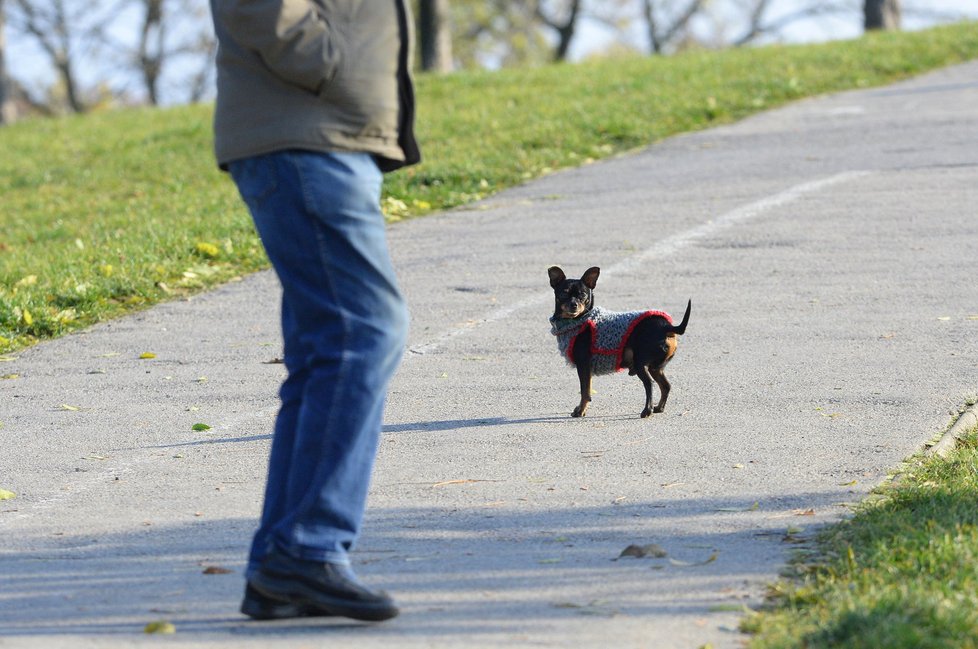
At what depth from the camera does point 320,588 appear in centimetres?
390

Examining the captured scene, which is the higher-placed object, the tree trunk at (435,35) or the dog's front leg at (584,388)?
the tree trunk at (435,35)

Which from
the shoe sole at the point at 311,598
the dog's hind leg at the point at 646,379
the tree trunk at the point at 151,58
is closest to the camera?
the shoe sole at the point at 311,598

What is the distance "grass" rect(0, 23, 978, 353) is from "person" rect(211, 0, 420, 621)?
586 centimetres

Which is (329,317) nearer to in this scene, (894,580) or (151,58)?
(894,580)

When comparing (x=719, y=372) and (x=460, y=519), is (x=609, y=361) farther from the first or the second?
(x=460, y=519)

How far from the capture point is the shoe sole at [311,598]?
391 cm

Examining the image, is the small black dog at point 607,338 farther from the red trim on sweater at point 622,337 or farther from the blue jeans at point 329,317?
the blue jeans at point 329,317

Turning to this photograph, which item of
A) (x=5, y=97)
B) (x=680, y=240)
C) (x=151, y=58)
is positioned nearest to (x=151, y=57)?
(x=151, y=58)

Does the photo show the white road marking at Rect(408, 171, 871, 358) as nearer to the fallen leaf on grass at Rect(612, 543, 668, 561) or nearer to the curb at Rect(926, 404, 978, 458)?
the curb at Rect(926, 404, 978, 458)

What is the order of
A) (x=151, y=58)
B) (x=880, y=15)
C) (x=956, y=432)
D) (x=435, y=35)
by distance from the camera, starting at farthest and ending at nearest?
1. (x=151, y=58)
2. (x=880, y=15)
3. (x=435, y=35)
4. (x=956, y=432)

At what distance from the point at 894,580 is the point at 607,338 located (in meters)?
2.70

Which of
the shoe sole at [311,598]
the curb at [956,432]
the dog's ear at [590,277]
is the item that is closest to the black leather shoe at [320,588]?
the shoe sole at [311,598]

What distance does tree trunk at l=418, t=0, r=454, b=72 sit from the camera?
89.7ft

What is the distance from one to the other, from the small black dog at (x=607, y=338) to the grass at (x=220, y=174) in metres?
4.26
